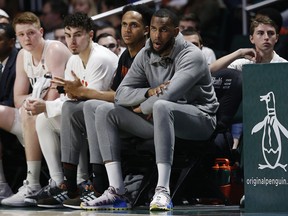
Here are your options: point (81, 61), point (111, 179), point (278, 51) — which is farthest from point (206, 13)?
point (111, 179)

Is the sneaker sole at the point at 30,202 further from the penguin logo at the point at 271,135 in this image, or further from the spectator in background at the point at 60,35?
the spectator in background at the point at 60,35

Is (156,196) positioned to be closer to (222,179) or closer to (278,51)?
(222,179)

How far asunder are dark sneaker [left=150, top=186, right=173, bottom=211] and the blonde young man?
5.01ft

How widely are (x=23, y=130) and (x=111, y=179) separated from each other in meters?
1.25

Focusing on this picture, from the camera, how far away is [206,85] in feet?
25.7

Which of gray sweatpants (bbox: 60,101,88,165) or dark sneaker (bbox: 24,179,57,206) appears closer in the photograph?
gray sweatpants (bbox: 60,101,88,165)

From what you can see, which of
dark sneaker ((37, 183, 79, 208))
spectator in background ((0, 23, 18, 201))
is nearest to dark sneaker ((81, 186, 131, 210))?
dark sneaker ((37, 183, 79, 208))

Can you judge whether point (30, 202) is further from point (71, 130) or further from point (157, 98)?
point (157, 98)

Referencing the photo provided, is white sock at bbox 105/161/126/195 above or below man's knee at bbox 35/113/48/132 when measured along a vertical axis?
below

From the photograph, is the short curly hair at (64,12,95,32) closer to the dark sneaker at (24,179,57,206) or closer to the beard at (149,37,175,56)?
the beard at (149,37,175,56)

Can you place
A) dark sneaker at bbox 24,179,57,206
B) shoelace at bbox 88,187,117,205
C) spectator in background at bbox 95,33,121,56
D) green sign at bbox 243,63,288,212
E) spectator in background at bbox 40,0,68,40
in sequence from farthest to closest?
spectator in background at bbox 40,0,68,40 < spectator in background at bbox 95,33,121,56 < dark sneaker at bbox 24,179,57,206 < shoelace at bbox 88,187,117,205 < green sign at bbox 243,63,288,212

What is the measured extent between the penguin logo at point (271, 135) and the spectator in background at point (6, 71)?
113 inches

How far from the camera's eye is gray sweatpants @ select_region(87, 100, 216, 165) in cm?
748

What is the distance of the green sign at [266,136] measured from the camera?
705 cm
